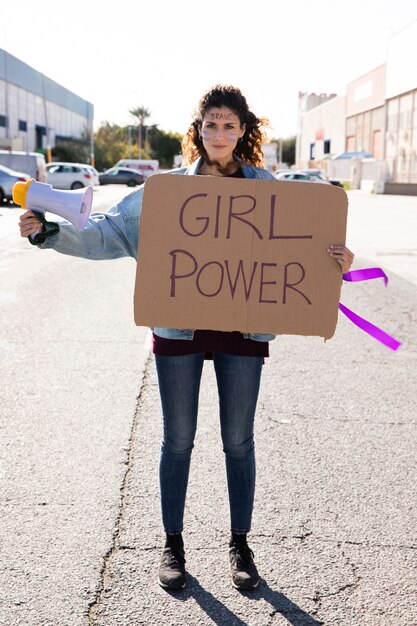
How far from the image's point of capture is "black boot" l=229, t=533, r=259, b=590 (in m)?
2.88

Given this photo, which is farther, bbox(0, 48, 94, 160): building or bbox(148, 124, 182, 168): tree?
bbox(148, 124, 182, 168): tree

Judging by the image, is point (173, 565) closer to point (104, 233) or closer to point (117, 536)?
point (117, 536)

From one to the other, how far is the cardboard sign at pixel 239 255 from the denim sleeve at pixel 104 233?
0.16m

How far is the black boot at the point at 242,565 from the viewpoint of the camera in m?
2.88

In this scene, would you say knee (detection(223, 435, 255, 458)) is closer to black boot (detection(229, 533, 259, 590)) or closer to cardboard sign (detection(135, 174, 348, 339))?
black boot (detection(229, 533, 259, 590))

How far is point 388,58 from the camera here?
53.5 meters

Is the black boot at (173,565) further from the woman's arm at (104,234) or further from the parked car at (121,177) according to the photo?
the parked car at (121,177)

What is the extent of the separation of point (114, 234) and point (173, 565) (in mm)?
1277

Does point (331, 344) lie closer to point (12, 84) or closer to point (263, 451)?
point (263, 451)

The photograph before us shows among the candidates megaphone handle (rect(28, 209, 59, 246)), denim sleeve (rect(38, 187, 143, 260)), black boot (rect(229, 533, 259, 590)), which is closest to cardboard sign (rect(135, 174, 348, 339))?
denim sleeve (rect(38, 187, 143, 260))

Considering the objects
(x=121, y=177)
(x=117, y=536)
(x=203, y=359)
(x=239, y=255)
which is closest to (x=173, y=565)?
(x=117, y=536)

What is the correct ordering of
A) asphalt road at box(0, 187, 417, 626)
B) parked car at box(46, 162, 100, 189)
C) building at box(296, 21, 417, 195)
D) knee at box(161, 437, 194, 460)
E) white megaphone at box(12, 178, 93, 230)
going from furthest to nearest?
building at box(296, 21, 417, 195), parked car at box(46, 162, 100, 189), knee at box(161, 437, 194, 460), asphalt road at box(0, 187, 417, 626), white megaphone at box(12, 178, 93, 230)

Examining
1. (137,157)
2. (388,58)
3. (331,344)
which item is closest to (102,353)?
(331,344)

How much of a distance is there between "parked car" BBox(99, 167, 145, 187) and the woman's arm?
177ft
